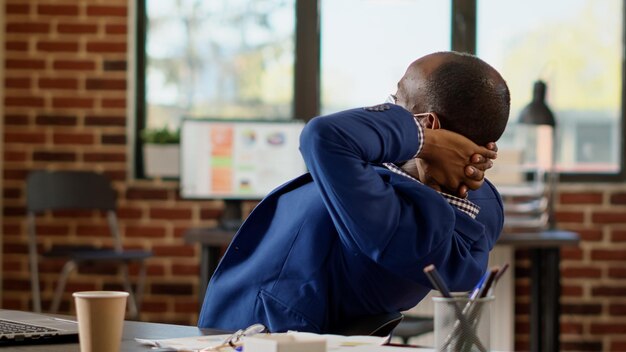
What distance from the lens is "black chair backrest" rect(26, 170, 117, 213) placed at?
438 centimetres

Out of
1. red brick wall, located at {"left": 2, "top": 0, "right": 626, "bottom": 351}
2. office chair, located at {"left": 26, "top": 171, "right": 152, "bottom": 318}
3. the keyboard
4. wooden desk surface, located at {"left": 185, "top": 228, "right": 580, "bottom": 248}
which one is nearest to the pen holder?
the keyboard

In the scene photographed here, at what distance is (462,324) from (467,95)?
490 millimetres

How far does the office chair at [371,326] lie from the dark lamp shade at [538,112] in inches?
99.1

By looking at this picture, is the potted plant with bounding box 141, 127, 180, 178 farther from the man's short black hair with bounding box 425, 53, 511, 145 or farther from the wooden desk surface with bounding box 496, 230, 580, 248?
the man's short black hair with bounding box 425, 53, 511, 145

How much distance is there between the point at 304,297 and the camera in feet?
5.13

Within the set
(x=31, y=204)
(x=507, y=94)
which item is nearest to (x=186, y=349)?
(x=507, y=94)

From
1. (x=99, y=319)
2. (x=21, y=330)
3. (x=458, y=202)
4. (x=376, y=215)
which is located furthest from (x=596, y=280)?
(x=99, y=319)

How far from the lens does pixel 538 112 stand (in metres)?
4.04

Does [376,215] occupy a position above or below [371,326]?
above

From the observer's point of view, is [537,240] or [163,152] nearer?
[537,240]

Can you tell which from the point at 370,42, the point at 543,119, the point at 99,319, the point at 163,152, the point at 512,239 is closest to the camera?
the point at 99,319

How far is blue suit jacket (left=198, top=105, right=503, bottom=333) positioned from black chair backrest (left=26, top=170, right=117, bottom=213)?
2.84 m

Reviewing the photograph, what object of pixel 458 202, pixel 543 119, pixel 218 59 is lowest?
pixel 458 202

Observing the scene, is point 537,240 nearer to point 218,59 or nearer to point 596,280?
point 596,280
